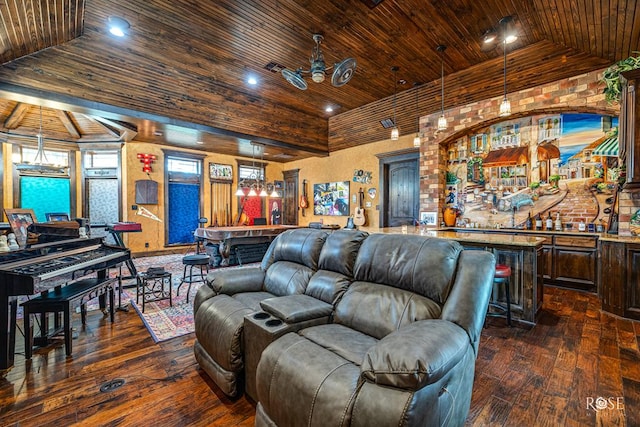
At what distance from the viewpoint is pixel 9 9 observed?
2852 mm

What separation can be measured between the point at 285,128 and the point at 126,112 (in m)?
3.29

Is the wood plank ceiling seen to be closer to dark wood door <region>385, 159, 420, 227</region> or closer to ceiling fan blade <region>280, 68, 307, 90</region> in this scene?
ceiling fan blade <region>280, 68, 307, 90</region>

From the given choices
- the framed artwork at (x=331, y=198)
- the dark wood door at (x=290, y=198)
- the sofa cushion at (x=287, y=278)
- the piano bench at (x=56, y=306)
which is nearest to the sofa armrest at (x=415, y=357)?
the sofa cushion at (x=287, y=278)

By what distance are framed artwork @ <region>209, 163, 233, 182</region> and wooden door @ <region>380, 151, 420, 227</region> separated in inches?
191

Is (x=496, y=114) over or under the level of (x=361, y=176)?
over

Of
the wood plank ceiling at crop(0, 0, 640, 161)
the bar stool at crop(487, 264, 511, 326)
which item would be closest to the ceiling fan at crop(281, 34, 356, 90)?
the wood plank ceiling at crop(0, 0, 640, 161)

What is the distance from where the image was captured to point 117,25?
3.52 metres

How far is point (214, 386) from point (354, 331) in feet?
3.79

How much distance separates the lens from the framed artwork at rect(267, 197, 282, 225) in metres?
9.99

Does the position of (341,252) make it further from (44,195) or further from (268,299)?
(44,195)

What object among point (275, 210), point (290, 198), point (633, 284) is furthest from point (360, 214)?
point (633, 284)

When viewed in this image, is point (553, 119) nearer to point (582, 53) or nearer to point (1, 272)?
point (582, 53)

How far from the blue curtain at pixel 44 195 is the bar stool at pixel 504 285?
955 centimetres

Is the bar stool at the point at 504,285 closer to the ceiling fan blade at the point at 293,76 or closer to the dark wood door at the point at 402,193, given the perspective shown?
the ceiling fan blade at the point at 293,76
